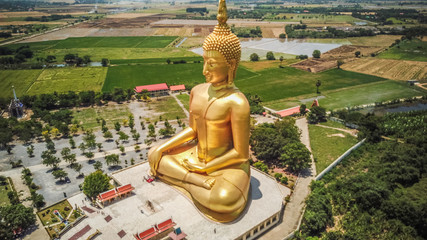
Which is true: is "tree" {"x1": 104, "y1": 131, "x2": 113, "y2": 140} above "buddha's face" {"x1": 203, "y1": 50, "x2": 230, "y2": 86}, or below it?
below

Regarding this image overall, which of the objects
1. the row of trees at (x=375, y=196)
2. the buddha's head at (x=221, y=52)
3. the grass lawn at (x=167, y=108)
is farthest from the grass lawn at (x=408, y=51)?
the buddha's head at (x=221, y=52)

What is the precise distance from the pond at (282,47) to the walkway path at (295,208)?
157 feet

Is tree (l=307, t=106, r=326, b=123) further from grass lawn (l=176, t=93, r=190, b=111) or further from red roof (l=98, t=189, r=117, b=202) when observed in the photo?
red roof (l=98, t=189, r=117, b=202)

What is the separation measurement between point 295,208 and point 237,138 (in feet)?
23.8

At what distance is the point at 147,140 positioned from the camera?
2972 centimetres

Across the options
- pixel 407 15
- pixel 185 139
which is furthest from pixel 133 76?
pixel 407 15

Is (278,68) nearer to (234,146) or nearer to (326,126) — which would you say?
(326,126)

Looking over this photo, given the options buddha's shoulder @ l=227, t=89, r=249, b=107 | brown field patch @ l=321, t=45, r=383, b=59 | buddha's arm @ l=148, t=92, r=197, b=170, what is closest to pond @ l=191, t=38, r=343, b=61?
brown field patch @ l=321, t=45, r=383, b=59

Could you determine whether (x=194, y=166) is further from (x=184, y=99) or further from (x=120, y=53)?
(x=120, y=53)

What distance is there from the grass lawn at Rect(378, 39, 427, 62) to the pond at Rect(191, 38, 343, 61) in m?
13.4

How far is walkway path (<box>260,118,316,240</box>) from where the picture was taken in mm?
17609

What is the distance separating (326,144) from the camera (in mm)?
29281

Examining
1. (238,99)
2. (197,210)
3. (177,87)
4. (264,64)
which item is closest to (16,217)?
(197,210)

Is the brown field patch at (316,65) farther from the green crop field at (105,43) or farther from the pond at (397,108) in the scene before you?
the green crop field at (105,43)
